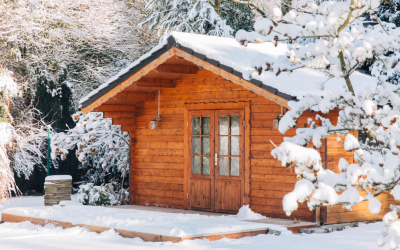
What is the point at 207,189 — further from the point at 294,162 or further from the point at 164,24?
the point at 164,24

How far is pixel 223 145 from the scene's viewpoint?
9688 mm

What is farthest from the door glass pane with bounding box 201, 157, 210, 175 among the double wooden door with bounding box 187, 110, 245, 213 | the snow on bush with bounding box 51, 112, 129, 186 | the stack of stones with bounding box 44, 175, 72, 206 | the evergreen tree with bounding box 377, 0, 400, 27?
the evergreen tree with bounding box 377, 0, 400, 27

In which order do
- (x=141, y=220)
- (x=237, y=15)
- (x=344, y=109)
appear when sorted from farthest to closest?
(x=237, y=15), (x=141, y=220), (x=344, y=109)

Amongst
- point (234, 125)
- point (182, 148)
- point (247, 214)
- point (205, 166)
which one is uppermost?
point (234, 125)

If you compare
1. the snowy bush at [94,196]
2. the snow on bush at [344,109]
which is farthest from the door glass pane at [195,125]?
the snow on bush at [344,109]

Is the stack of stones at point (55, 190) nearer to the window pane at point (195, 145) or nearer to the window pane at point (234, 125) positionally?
the window pane at point (195, 145)

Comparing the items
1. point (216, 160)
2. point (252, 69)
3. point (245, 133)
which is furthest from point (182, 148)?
point (252, 69)

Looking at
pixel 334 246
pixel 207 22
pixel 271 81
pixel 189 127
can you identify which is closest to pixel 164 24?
pixel 207 22

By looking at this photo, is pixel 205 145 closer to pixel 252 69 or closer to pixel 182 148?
pixel 182 148

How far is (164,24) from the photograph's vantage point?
17.9 meters

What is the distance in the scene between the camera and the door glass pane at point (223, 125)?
966 cm

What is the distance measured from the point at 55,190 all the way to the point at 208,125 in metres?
3.54

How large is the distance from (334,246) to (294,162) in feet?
11.7

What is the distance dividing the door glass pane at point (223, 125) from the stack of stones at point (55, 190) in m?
3.56
